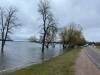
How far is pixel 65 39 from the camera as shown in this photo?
114375 millimetres

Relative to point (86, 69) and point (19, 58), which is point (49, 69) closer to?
point (86, 69)

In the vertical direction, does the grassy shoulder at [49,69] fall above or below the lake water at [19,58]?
above

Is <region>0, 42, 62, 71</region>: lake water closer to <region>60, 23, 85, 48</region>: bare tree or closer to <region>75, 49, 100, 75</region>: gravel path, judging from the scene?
<region>75, 49, 100, 75</region>: gravel path

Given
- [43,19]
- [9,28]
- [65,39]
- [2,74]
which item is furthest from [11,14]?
[65,39]

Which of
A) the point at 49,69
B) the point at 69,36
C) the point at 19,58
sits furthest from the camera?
the point at 69,36

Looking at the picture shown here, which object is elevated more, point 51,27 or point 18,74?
point 51,27

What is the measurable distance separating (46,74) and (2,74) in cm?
332

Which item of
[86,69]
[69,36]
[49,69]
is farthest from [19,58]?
[69,36]

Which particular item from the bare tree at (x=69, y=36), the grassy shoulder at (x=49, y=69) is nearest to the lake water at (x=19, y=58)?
the grassy shoulder at (x=49, y=69)

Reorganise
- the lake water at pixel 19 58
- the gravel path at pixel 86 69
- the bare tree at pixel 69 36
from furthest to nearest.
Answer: the bare tree at pixel 69 36, the lake water at pixel 19 58, the gravel path at pixel 86 69

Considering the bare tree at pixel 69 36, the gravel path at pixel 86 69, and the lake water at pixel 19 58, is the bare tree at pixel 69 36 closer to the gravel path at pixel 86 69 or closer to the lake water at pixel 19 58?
the lake water at pixel 19 58

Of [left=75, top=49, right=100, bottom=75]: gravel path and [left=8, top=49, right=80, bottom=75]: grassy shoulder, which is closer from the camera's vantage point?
[left=75, top=49, right=100, bottom=75]: gravel path

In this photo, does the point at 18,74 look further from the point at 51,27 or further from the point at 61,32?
the point at 61,32

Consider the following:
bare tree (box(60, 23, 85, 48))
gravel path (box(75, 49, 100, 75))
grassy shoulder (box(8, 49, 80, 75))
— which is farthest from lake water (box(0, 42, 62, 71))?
bare tree (box(60, 23, 85, 48))
